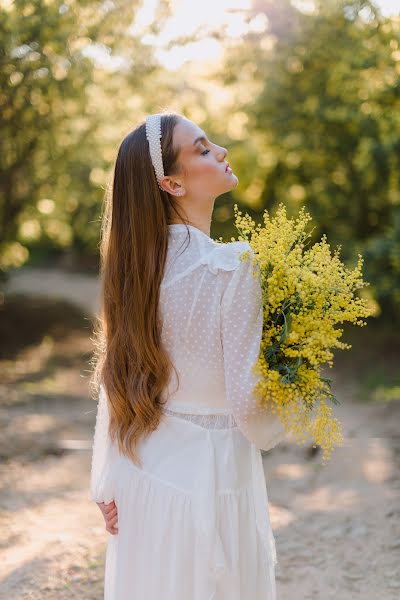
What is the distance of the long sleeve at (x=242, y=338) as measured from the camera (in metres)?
1.81

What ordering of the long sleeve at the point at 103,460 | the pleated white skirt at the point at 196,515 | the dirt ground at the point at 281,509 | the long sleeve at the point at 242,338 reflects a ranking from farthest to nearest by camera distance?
the dirt ground at the point at 281,509, the long sleeve at the point at 103,460, the pleated white skirt at the point at 196,515, the long sleeve at the point at 242,338

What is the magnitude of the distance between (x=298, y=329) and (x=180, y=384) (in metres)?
0.40

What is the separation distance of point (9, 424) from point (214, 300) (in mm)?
6017

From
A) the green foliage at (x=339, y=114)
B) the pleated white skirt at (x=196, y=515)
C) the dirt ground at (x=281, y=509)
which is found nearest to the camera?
the pleated white skirt at (x=196, y=515)

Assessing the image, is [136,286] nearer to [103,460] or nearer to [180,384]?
[180,384]

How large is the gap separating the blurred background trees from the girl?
25.9ft

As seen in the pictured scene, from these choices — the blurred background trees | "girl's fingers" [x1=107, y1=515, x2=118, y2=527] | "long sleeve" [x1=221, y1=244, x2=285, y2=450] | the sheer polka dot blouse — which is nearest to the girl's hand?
"girl's fingers" [x1=107, y1=515, x2=118, y2=527]

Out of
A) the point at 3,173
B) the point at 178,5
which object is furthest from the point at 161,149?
the point at 3,173

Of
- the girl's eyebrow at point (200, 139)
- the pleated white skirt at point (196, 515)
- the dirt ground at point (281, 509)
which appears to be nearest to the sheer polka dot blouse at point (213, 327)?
the pleated white skirt at point (196, 515)

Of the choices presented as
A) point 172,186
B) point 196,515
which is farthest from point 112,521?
point 172,186

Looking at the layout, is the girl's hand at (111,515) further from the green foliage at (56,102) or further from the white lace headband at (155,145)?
the green foliage at (56,102)

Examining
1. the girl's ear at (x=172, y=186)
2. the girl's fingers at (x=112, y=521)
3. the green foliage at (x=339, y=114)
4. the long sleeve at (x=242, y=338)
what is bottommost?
the girl's fingers at (x=112, y=521)

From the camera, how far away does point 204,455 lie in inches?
76.6

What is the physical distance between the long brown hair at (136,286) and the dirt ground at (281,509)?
2.17m
